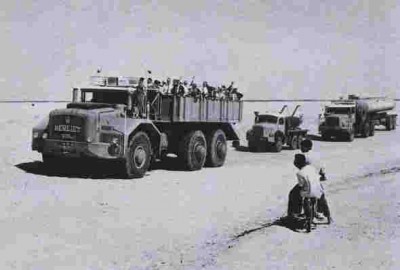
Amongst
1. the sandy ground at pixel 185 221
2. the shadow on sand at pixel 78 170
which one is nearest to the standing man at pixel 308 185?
the sandy ground at pixel 185 221

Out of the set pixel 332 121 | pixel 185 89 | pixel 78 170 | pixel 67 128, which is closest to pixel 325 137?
pixel 332 121

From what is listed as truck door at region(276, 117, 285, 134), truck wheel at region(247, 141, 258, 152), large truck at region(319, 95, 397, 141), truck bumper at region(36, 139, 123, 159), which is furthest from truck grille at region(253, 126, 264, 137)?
truck bumper at region(36, 139, 123, 159)

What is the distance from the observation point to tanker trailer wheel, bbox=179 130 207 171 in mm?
17062

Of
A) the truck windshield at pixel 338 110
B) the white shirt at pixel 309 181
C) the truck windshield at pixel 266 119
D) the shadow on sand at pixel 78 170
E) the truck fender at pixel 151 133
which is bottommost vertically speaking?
the shadow on sand at pixel 78 170

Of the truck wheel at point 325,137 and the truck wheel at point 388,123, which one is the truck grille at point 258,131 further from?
the truck wheel at point 388,123

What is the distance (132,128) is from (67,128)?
60.9 inches

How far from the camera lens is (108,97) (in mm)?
15594

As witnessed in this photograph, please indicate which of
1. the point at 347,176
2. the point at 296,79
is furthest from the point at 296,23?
the point at 347,176

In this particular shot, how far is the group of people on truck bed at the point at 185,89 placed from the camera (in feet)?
53.1

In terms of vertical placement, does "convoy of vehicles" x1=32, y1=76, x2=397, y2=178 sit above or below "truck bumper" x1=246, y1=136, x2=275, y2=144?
above

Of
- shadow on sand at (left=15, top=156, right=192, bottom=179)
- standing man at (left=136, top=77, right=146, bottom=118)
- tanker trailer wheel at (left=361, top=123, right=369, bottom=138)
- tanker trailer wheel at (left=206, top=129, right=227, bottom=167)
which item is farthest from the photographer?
tanker trailer wheel at (left=361, top=123, right=369, bottom=138)

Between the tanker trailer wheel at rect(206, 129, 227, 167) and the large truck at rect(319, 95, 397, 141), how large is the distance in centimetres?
1486

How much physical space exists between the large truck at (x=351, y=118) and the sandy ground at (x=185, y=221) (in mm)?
14281

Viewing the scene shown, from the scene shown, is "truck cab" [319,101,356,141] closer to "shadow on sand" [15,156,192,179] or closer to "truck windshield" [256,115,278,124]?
"truck windshield" [256,115,278,124]
